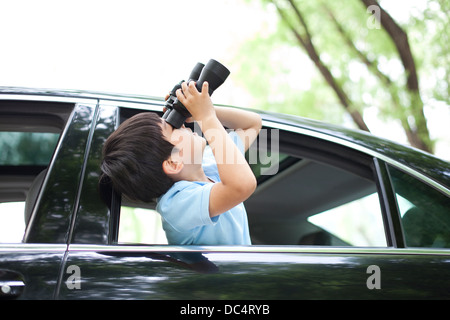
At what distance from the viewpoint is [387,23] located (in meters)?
6.61

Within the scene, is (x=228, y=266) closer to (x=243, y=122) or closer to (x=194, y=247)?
(x=194, y=247)

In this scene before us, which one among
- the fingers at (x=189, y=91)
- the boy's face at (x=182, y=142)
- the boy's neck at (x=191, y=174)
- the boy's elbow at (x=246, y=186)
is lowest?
the boy's elbow at (x=246, y=186)

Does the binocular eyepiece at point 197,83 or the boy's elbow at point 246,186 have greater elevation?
the binocular eyepiece at point 197,83

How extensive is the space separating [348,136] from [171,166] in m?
0.72

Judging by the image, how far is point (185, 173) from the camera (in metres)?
1.71

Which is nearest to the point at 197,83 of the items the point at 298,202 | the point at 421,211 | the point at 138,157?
the point at 138,157

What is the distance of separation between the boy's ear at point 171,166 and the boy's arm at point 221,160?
0.20 meters

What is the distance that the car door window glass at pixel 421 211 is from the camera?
155 cm

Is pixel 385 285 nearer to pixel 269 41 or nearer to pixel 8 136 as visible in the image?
pixel 8 136

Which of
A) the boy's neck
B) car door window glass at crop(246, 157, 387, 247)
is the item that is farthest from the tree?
the boy's neck

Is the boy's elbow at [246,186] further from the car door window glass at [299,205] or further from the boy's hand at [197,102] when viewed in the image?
the car door window glass at [299,205]

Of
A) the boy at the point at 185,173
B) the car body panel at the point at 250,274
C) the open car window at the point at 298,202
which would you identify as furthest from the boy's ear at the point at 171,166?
the open car window at the point at 298,202
